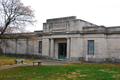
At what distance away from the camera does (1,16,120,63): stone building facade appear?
19125 mm

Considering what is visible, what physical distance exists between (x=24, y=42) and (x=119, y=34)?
17049mm

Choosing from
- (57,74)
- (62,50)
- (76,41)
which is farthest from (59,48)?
(57,74)

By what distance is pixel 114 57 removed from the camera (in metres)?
19.0

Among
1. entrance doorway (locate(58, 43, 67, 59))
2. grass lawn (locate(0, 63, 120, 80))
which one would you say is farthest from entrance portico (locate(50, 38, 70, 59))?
grass lawn (locate(0, 63, 120, 80))

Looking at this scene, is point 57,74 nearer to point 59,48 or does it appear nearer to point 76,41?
point 76,41

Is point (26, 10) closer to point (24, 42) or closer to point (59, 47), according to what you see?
point (59, 47)

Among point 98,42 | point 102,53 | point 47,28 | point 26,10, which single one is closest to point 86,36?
point 98,42

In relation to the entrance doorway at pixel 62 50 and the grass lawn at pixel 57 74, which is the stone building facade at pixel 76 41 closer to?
the entrance doorway at pixel 62 50

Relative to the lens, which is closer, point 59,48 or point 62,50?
point 62,50

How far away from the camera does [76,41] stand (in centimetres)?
2047

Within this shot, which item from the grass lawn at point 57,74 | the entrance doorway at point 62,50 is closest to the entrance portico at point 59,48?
the entrance doorway at point 62,50

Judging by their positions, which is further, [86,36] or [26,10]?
[86,36]

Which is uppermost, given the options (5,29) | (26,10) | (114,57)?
(26,10)

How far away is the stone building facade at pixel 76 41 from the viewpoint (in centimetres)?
1912
